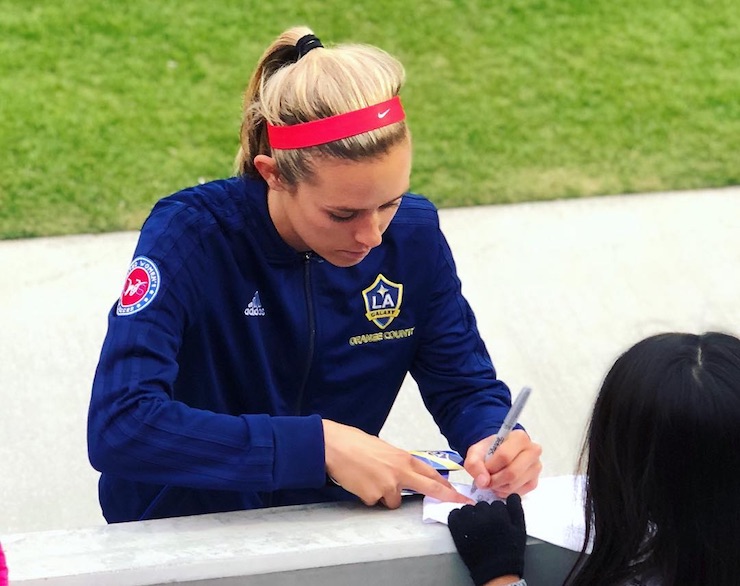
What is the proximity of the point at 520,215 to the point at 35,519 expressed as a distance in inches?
94.8

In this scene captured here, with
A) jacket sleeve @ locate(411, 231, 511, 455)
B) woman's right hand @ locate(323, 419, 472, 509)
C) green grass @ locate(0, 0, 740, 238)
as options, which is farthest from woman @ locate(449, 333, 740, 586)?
green grass @ locate(0, 0, 740, 238)

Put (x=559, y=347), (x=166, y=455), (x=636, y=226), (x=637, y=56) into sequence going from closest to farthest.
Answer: (x=166, y=455) → (x=559, y=347) → (x=636, y=226) → (x=637, y=56)

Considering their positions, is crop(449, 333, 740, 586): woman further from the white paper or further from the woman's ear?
the woman's ear

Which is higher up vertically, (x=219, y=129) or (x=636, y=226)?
(x=219, y=129)

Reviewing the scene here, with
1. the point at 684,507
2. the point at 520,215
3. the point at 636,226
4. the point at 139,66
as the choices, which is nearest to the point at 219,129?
the point at 139,66

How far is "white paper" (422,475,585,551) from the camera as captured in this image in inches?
73.5

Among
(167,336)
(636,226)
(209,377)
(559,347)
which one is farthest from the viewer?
(636,226)

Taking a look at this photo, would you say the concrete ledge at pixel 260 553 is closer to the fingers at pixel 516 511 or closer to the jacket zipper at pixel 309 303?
the fingers at pixel 516 511

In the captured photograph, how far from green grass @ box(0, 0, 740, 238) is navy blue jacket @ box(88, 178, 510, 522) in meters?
2.57

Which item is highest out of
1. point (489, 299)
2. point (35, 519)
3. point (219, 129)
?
point (219, 129)

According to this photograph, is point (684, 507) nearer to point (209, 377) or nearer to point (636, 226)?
point (209, 377)

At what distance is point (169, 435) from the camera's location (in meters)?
1.85

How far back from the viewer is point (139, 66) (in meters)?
5.46

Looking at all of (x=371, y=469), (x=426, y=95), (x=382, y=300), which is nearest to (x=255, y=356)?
(x=382, y=300)
